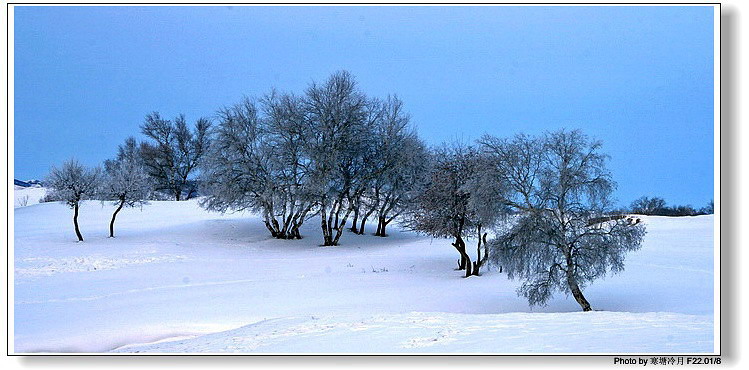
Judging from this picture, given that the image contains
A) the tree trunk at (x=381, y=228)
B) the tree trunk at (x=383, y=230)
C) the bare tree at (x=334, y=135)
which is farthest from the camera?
the tree trunk at (x=383, y=230)

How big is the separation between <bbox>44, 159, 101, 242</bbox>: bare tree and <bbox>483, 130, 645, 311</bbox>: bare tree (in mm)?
24456

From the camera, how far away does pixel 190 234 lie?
30062 millimetres

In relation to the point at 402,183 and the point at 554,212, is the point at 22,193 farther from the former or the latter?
the point at 402,183

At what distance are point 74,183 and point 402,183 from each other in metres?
19.0

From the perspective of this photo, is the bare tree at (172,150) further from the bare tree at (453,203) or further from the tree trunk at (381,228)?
the bare tree at (453,203)

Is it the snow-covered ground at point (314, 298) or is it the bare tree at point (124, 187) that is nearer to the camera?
the snow-covered ground at point (314, 298)

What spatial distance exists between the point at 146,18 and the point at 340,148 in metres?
19.5

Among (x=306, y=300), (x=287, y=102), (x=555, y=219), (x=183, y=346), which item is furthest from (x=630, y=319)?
(x=287, y=102)

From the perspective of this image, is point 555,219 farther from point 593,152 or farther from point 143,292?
point 143,292

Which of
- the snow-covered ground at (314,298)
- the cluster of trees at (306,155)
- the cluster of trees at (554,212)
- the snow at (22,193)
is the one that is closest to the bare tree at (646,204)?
the cluster of trees at (554,212)

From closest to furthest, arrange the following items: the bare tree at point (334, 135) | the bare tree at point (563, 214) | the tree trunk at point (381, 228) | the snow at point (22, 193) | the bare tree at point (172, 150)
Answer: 1. the snow at point (22, 193)
2. the bare tree at point (563, 214)
3. the bare tree at point (334, 135)
4. the tree trunk at point (381, 228)
5. the bare tree at point (172, 150)

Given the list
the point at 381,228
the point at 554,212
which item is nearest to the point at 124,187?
the point at 381,228

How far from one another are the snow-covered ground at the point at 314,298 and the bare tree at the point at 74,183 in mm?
2440

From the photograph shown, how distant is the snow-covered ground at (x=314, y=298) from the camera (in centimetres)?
770
